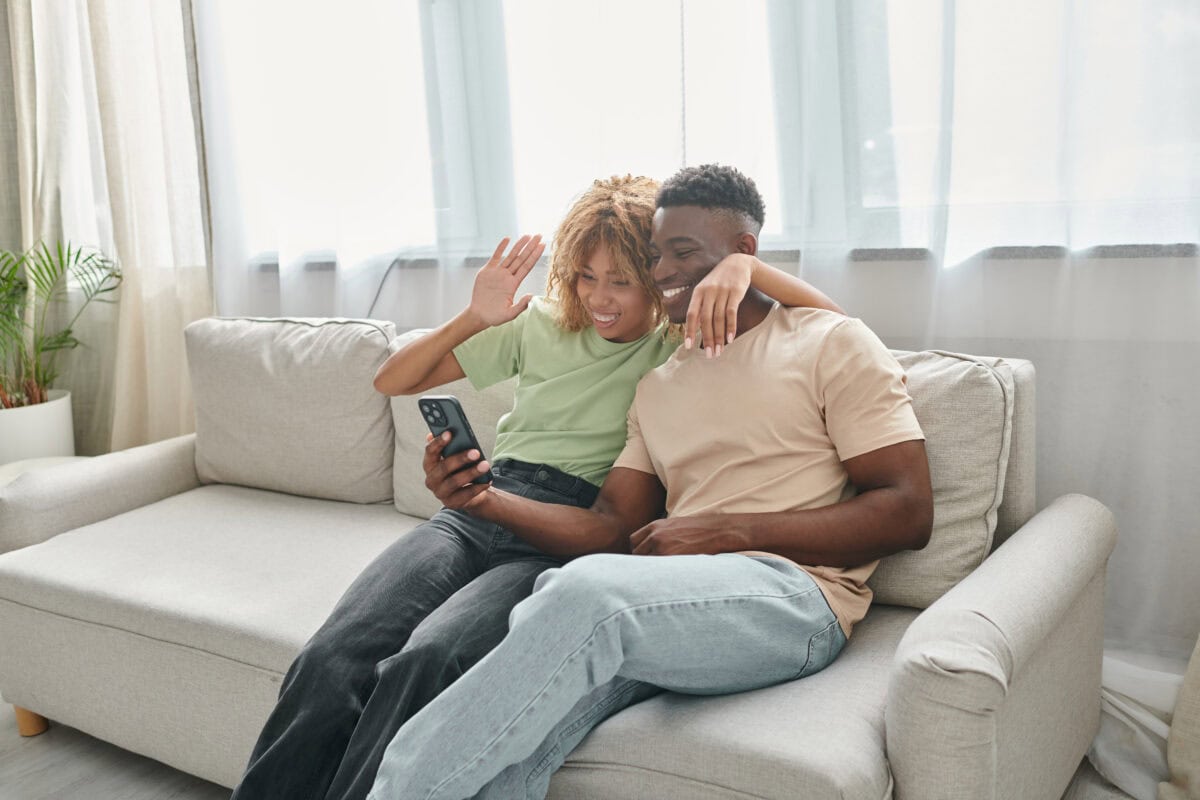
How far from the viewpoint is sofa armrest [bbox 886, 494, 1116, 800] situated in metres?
1.13

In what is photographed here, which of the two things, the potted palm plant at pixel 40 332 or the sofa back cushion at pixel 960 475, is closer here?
the sofa back cushion at pixel 960 475

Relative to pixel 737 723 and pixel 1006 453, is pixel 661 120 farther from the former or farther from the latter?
pixel 737 723

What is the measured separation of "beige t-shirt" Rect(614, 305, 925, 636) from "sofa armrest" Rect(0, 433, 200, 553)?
1.42m

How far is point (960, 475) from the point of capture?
158 centimetres

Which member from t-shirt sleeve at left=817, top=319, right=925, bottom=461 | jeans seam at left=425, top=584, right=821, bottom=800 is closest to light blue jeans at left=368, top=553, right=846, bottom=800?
jeans seam at left=425, top=584, right=821, bottom=800

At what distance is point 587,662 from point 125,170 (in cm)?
253

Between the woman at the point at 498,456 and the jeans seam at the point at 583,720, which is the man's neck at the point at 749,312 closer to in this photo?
the woman at the point at 498,456

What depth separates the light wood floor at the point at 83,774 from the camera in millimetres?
1917

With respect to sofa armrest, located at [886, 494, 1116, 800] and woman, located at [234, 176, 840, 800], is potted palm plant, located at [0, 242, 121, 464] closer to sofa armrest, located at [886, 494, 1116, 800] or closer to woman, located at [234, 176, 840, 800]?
woman, located at [234, 176, 840, 800]

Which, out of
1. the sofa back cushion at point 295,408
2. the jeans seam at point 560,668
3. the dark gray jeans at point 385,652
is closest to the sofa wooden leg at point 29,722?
the sofa back cushion at point 295,408

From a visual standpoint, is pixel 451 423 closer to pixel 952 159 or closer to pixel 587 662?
pixel 587 662

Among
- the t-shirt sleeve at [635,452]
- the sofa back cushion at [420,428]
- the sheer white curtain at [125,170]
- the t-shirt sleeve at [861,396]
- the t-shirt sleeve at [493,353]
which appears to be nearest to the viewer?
the t-shirt sleeve at [861,396]

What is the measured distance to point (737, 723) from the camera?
1251 mm

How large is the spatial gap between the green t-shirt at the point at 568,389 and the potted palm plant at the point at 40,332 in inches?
75.5
